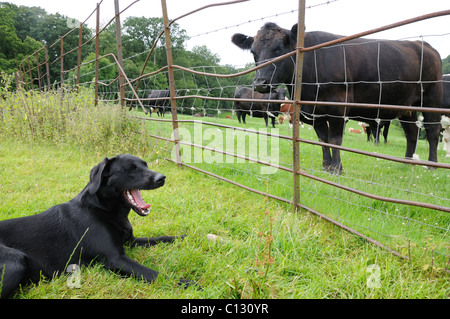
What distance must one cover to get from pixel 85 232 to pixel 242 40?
14.1 ft

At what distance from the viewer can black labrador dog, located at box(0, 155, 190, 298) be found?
2082 mm

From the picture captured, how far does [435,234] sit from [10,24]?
4280 centimetres

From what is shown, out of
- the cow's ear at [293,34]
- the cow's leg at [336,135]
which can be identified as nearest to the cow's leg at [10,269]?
the cow's leg at [336,135]

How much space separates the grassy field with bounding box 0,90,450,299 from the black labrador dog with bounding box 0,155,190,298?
0.36ft

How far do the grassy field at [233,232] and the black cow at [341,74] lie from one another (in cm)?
92

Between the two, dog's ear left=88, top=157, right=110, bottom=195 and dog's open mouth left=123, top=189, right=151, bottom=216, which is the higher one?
dog's ear left=88, top=157, right=110, bottom=195

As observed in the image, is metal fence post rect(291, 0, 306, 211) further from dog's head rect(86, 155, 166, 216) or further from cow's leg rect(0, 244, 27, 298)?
cow's leg rect(0, 244, 27, 298)

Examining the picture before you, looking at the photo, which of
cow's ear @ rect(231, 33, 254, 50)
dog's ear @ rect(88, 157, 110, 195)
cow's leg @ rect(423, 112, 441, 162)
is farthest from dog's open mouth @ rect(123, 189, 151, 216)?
cow's leg @ rect(423, 112, 441, 162)

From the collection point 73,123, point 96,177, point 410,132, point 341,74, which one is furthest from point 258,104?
point 96,177

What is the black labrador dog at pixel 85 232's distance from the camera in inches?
82.0

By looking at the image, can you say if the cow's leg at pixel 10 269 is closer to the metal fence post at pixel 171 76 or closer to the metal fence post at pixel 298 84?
the metal fence post at pixel 298 84

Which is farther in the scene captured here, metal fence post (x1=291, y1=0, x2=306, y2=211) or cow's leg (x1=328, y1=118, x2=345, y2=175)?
cow's leg (x1=328, y1=118, x2=345, y2=175)

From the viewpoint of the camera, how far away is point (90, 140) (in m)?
5.90
